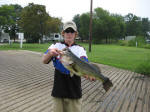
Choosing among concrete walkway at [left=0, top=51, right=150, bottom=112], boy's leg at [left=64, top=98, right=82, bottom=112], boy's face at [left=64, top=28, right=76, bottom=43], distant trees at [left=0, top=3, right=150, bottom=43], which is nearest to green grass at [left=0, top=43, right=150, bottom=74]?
concrete walkway at [left=0, top=51, right=150, bottom=112]

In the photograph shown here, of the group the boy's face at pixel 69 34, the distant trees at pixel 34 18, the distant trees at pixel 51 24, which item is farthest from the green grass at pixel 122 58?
the distant trees at pixel 51 24

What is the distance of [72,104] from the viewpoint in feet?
7.79

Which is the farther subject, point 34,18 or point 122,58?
point 34,18

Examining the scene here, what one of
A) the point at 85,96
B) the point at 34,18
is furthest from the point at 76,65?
the point at 34,18

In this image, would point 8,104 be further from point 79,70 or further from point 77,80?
point 79,70

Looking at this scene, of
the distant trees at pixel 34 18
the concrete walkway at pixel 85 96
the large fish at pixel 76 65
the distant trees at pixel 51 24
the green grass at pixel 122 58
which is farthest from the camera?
the distant trees at pixel 51 24

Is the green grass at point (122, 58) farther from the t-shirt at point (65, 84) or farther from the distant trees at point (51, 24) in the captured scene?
the distant trees at point (51, 24)

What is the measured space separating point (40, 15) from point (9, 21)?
8374 mm

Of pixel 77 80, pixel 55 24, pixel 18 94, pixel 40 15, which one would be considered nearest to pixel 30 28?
pixel 40 15

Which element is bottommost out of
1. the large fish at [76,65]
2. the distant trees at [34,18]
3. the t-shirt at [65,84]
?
the t-shirt at [65,84]

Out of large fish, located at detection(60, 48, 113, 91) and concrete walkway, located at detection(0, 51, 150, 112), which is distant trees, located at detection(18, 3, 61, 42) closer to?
concrete walkway, located at detection(0, 51, 150, 112)

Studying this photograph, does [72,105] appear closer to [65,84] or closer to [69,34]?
[65,84]

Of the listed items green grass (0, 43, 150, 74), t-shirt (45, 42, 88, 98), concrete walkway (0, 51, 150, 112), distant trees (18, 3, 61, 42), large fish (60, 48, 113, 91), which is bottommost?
concrete walkway (0, 51, 150, 112)

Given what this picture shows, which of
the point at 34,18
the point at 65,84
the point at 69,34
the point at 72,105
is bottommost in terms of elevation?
the point at 72,105
